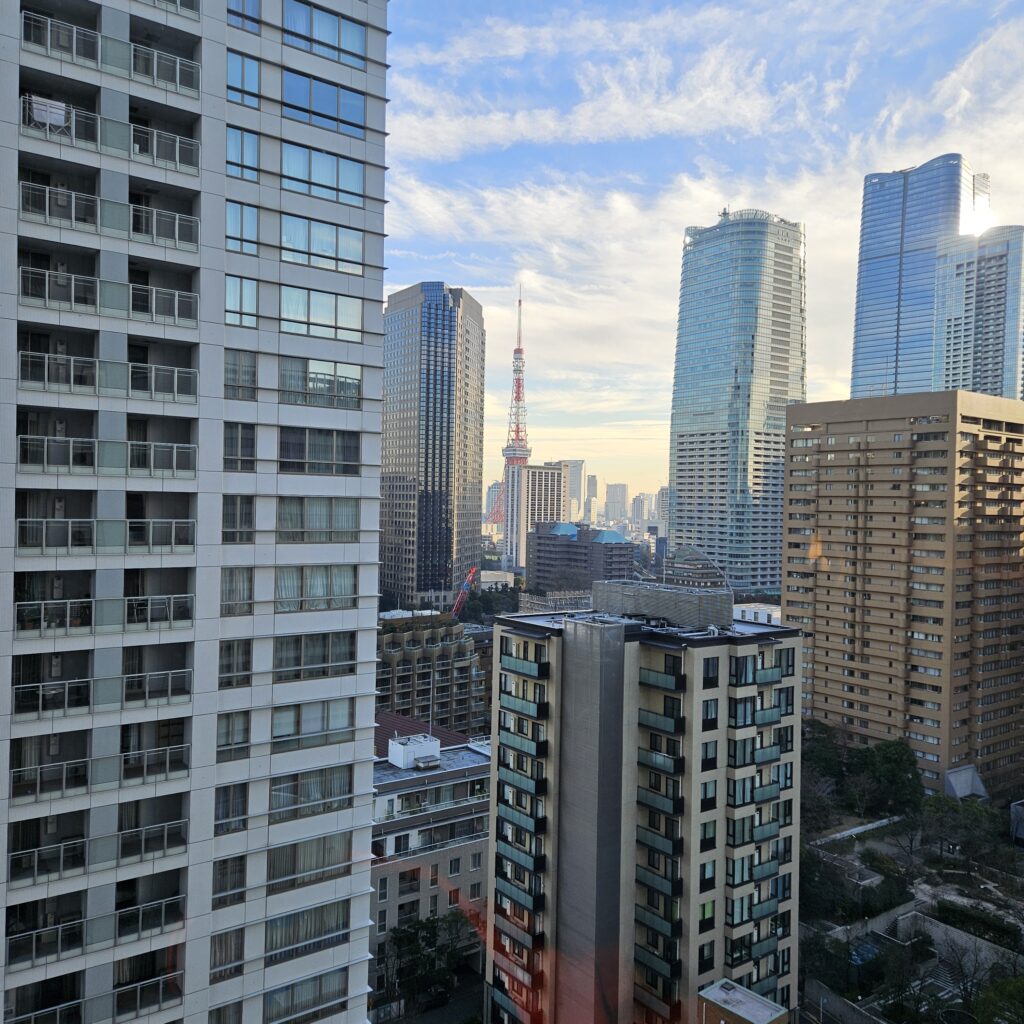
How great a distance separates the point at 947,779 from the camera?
24.8m

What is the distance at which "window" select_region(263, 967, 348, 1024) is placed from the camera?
689 cm

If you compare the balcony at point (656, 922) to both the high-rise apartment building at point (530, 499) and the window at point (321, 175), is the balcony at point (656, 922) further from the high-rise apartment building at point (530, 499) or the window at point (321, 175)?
the high-rise apartment building at point (530, 499)

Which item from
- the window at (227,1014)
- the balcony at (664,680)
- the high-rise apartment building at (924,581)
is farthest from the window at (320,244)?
the high-rise apartment building at (924,581)

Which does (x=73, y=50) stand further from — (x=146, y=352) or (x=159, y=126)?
(x=146, y=352)

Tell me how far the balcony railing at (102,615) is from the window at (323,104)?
4.39 metres

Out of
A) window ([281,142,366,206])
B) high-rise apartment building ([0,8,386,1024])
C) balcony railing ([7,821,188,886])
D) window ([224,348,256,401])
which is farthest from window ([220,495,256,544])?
window ([281,142,366,206])

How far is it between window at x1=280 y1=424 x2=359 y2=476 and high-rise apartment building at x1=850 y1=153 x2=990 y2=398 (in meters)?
69.1

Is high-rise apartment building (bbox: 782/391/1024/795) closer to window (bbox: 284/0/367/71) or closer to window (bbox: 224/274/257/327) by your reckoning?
window (bbox: 284/0/367/71)

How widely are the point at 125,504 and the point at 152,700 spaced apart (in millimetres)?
1584

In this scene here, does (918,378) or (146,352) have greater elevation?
(918,378)

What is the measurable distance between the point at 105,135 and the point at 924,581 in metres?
26.8

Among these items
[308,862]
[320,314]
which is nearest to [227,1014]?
[308,862]

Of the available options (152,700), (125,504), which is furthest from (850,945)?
(125,504)

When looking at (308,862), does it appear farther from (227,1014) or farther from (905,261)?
(905,261)
